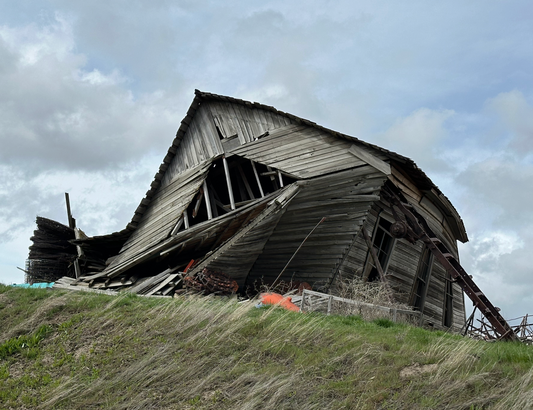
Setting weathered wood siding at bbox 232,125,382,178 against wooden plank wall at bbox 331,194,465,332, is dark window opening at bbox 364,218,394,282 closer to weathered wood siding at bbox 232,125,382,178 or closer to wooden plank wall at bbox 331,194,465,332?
wooden plank wall at bbox 331,194,465,332

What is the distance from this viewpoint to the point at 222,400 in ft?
25.2

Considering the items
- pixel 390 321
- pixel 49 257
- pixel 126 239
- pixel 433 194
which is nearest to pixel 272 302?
pixel 390 321

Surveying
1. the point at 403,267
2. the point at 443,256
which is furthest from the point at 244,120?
the point at 443,256

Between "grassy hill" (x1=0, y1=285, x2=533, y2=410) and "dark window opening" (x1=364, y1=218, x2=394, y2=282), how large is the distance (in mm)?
5391

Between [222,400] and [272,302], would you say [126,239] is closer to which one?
[272,302]

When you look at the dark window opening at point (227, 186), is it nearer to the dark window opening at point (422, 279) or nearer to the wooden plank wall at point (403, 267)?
the wooden plank wall at point (403, 267)

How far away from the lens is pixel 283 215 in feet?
48.5

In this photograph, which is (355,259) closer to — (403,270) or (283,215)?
(403,270)

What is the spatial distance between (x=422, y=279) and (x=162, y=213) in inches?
325

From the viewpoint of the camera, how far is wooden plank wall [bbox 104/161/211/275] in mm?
16797

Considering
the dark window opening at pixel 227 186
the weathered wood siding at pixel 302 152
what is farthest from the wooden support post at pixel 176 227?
the weathered wood siding at pixel 302 152

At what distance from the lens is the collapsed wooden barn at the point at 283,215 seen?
47.6ft

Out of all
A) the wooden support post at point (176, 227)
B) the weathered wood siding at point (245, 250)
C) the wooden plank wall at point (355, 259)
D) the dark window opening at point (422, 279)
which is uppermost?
the wooden support post at point (176, 227)

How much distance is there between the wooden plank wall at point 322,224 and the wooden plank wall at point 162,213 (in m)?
2.89
